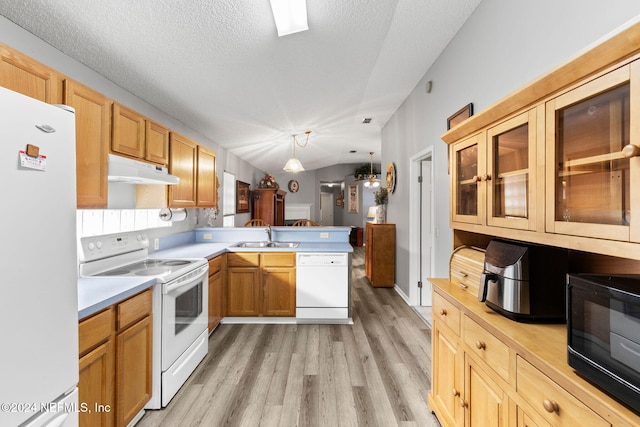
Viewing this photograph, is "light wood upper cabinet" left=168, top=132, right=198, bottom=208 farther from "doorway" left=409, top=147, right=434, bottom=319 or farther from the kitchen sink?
"doorway" left=409, top=147, right=434, bottom=319

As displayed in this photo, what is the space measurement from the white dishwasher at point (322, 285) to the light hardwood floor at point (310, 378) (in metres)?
0.17

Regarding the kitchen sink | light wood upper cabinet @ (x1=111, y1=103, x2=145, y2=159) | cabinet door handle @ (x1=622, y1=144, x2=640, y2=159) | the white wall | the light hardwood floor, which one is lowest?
the light hardwood floor

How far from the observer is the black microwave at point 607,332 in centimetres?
72

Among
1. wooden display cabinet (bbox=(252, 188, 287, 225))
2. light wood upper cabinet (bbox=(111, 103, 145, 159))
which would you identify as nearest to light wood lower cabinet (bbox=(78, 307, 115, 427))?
light wood upper cabinet (bbox=(111, 103, 145, 159))

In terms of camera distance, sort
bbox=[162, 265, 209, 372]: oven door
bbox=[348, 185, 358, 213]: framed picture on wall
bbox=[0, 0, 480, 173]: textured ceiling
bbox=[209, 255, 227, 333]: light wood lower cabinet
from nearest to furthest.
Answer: bbox=[0, 0, 480, 173]: textured ceiling → bbox=[162, 265, 209, 372]: oven door → bbox=[209, 255, 227, 333]: light wood lower cabinet → bbox=[348, 185, 358, 213]: framed picture on wall

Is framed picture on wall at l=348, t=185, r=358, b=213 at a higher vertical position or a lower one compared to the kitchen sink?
higher

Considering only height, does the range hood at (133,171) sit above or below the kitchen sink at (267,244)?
above

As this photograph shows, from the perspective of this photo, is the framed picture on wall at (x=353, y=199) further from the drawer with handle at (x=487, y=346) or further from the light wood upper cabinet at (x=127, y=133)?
the drawer with handle at (x=487, y=346)

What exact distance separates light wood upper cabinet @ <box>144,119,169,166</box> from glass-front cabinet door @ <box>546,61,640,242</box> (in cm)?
247

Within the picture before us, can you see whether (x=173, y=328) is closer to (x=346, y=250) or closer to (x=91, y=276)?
(x=91, y=276)

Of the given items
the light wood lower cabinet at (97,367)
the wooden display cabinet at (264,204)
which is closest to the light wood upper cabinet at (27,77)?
the light wood lower cabinet at (97,367)

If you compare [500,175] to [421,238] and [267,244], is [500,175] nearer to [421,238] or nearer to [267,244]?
[421,238]

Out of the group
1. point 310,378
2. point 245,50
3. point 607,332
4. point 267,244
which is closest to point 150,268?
point 310,378

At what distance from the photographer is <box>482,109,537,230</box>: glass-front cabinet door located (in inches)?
43.6
